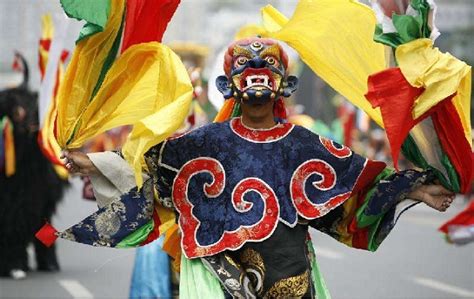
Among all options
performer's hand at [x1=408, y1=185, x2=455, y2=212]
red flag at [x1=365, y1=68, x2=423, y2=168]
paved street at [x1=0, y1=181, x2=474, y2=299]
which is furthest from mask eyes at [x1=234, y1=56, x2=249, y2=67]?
paved street at [x1=0, y1=181, x2=474, y2=299]

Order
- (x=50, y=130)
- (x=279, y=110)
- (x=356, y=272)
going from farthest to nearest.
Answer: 1. (x=356, y=272)
2. (x=50, y=130)
3. (x=279, y=110)

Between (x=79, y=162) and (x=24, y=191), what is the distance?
6384 millimetres

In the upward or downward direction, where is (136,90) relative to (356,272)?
upward

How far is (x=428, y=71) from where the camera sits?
575 cm

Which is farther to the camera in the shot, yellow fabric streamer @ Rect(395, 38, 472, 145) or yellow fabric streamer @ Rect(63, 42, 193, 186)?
yellow fabric streamer @ Rect(63, 42, 193, 186)

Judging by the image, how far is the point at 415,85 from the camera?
18.9 feet

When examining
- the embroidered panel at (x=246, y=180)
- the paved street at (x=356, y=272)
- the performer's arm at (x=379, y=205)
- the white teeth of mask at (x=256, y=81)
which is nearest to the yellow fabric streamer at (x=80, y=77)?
the embroidered panel at (x=246, y=180)

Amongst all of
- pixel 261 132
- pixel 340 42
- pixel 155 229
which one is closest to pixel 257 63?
pixel 261 132

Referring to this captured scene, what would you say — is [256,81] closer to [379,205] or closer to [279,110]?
[279,110]

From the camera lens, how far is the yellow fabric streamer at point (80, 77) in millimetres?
6348

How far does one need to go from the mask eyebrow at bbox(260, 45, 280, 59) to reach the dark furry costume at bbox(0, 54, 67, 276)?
20.7 ft

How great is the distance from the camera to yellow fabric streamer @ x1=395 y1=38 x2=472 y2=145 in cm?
575

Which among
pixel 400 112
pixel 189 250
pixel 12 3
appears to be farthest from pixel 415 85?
pixel 12 3

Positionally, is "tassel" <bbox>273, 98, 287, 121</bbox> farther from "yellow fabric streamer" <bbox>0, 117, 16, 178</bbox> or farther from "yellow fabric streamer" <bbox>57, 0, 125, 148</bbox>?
"yellow fabric streamer" <bbox>0, 117, 16, 178</bbox>
